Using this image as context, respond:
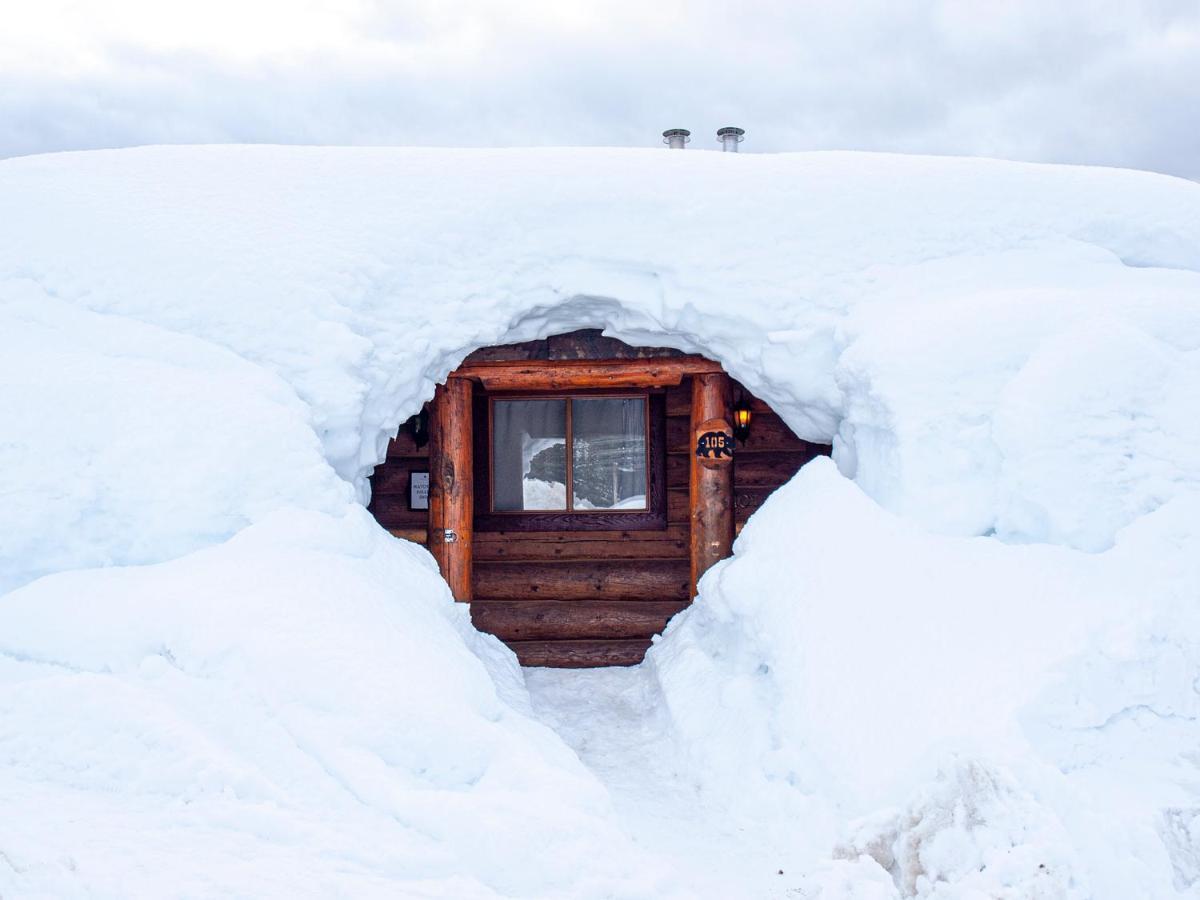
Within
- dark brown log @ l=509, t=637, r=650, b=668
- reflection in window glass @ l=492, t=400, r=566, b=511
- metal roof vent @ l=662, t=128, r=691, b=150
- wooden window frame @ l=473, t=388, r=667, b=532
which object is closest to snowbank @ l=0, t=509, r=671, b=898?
Result: dark brown log @ l=509, t=637, r=650, b=668

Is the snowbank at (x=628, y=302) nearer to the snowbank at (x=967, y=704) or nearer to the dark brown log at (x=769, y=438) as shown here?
the snowbank at (x=967, y=704)

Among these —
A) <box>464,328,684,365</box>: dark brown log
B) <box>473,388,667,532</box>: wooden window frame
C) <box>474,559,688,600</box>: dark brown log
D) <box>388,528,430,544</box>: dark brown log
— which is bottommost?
<box>474,559,688,600</box>: dark brown log

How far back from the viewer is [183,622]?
297cm

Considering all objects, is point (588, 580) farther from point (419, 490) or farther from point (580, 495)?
point (419, 490)

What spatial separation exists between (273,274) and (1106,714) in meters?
4.61

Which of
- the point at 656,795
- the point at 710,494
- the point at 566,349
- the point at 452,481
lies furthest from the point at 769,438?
the point at 656,795

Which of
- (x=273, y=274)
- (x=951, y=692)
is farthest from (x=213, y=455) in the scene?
(x=951, y=692)

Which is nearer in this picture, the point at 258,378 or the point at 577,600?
the point at 258,378

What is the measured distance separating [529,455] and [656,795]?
345 centimetres

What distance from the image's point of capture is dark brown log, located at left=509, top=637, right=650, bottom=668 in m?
6.34

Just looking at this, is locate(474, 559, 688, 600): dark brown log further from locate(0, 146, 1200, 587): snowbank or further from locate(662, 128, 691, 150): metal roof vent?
locate(662, 128, 691, 150): metal roof vent

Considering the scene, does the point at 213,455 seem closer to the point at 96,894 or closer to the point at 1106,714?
the point at 96,894

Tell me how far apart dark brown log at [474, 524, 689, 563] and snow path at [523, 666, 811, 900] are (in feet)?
3.68

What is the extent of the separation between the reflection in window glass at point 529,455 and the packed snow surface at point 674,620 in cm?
151
